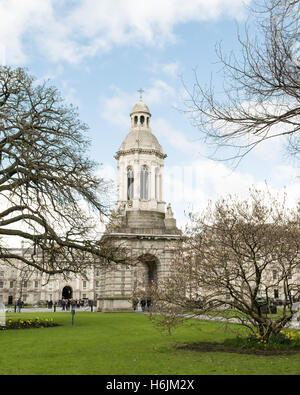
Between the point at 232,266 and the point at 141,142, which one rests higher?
the point at 141,142

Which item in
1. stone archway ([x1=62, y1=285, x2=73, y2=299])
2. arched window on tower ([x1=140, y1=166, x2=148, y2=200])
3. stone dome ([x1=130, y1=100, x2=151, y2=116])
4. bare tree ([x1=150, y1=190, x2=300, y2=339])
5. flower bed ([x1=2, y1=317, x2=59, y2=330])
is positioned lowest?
stone archway ([x1=62, y1=285, x2=73, y2=299])

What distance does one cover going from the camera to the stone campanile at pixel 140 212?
3944cm

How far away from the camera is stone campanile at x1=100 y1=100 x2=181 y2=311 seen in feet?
129

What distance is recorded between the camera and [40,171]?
17.3m

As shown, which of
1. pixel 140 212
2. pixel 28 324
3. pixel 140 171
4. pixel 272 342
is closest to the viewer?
pixel 272 342

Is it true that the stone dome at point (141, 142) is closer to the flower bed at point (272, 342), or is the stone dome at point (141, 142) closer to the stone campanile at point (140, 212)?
the stone campanile at point (140, 212)

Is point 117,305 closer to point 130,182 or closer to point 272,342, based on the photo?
point 130,182

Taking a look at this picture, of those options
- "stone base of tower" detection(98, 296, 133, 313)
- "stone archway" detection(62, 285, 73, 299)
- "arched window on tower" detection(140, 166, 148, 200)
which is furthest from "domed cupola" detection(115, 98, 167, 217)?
"stone archway" detection(62, 285, 73, 299)

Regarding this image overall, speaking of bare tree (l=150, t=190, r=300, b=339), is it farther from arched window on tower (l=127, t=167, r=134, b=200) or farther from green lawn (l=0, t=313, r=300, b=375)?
arched window on tower (l=127, t=167, r=134, b=200)

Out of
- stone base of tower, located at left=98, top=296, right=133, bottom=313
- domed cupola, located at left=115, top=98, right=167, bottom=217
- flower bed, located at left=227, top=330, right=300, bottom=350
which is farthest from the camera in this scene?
domed cupola, located at left=115, top=98, right=167, bottom=217

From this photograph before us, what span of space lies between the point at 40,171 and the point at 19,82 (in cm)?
479

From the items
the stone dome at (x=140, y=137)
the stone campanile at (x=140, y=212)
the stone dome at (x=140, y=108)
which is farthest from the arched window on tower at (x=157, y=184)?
the stone dome at (x=140, y=108)

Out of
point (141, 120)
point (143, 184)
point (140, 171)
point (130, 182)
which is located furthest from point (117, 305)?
point (141, 120)

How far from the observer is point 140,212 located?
139 ft
